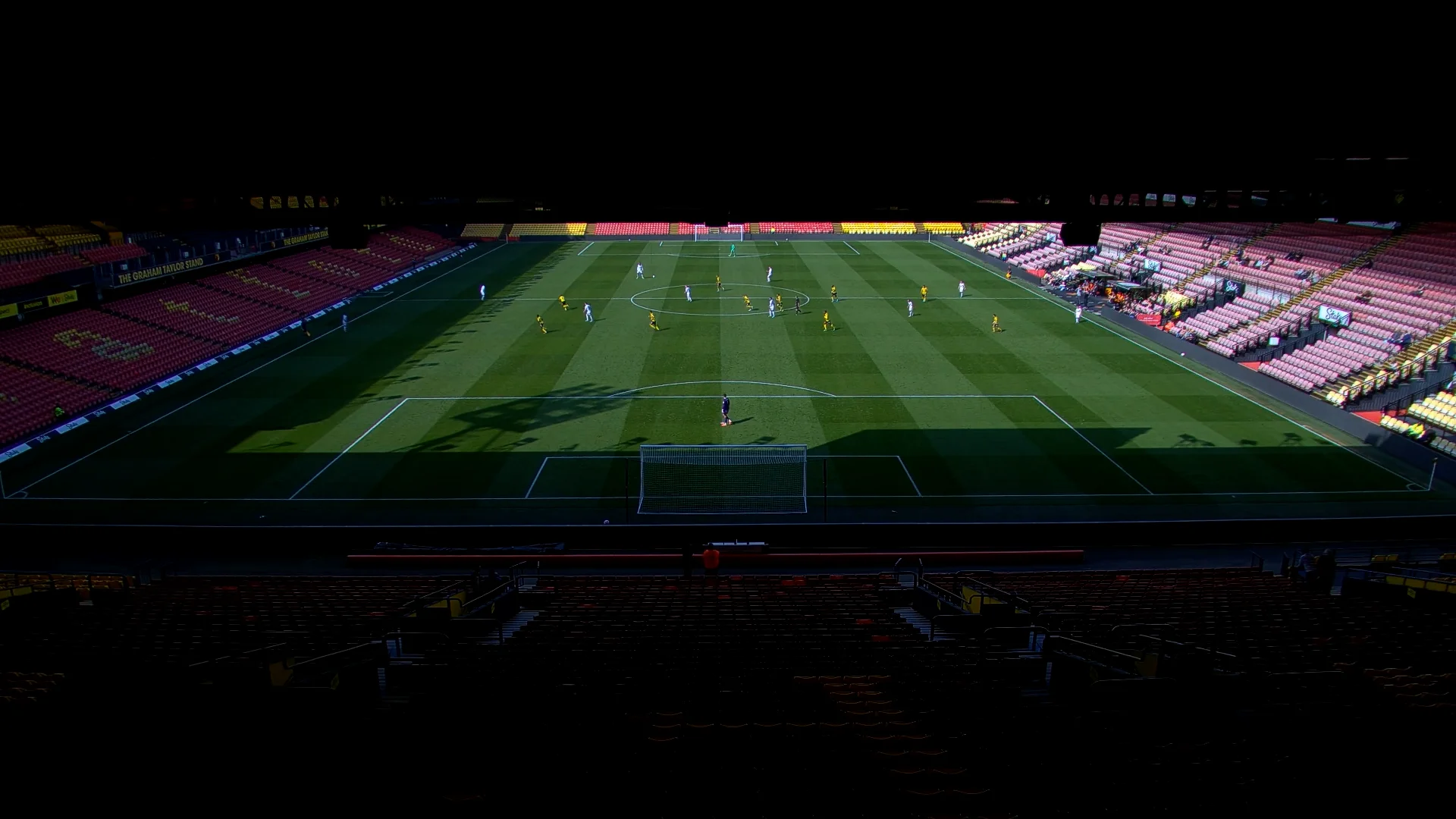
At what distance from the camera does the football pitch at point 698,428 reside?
21.7m

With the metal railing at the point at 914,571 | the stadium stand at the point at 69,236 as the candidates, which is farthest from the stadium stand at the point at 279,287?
the metal railing at the point at 914,571

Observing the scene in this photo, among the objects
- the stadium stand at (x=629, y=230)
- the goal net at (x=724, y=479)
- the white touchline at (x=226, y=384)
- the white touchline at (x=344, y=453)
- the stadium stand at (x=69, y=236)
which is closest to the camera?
the goal net at (x=724, y=479)

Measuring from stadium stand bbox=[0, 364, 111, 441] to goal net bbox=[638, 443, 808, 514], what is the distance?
19944 mm

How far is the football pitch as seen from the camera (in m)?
21.7

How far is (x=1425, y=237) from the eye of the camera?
37.6 meters

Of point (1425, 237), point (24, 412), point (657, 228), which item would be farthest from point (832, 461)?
point (657, 228)

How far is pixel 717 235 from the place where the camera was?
79.0 meters

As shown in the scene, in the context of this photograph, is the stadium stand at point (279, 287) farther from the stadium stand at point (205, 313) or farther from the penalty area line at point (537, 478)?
the penalty area line at point (537, 478)

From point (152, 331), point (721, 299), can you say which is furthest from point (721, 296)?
point (152, 331)

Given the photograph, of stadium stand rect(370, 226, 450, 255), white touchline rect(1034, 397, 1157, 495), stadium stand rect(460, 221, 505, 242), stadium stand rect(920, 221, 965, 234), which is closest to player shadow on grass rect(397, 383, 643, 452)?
white touchline rect(1034, 397, 1157, 495)

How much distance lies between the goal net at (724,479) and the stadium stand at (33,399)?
19944mm

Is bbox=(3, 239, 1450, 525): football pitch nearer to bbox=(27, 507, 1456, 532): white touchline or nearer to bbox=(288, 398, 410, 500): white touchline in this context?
bbox=(288, 398, 410, 500): white touchline

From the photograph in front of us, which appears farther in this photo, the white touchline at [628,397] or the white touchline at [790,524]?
the white touchline at [628,397]

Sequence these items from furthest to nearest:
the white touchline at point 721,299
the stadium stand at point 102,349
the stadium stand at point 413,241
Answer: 1. the stadium stand at point 413,241
2. the white touchline at point 721,299
3. the stadium stand at point 102,349
